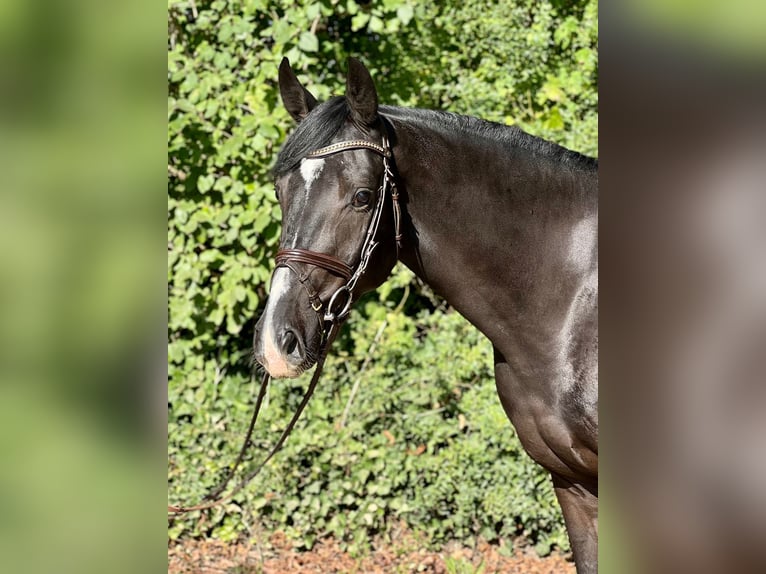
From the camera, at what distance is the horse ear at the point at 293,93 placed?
2670mm

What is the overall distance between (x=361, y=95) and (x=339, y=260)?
0.49 metres

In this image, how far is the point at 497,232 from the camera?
7.96 feet

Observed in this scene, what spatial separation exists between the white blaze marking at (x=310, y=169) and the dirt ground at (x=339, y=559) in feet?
9.59

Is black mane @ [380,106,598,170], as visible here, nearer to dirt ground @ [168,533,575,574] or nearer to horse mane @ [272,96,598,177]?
horse mane @ [272,96,598,177]

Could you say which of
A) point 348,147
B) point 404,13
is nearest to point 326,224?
point 348,147

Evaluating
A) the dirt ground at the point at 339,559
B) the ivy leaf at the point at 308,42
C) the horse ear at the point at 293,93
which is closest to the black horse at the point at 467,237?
the horse ear at the point at 293,93

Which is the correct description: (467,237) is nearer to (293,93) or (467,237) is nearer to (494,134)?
(494,134)

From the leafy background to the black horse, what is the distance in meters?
1.92

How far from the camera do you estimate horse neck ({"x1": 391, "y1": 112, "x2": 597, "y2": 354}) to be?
2410 mm
